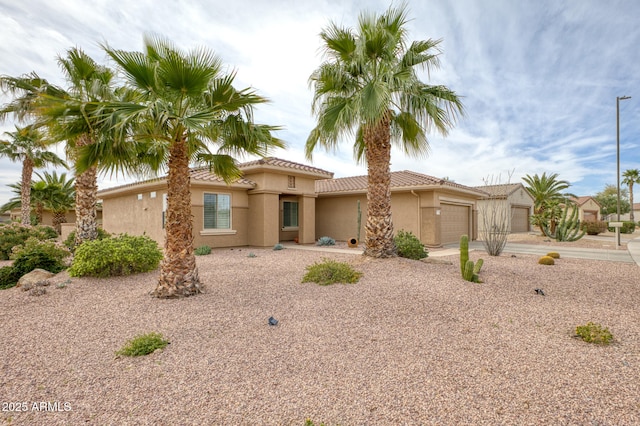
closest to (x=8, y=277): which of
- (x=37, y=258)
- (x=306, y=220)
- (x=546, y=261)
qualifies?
(x=37, y=258)

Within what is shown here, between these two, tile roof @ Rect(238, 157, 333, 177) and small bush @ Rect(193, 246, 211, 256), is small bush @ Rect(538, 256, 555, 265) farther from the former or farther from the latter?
small bush @ Rect(193, 246, 211, 256)

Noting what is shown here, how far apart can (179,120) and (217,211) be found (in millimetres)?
10416

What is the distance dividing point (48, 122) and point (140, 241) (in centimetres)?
410

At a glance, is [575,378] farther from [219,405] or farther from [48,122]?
[48,122]

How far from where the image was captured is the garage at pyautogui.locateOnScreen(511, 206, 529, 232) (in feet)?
95.3

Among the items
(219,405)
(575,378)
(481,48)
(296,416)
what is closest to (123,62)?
(219,405)

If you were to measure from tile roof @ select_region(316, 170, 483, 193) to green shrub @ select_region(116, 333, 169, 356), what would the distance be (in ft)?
46.6

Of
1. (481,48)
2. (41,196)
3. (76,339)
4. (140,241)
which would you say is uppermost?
(481,48)

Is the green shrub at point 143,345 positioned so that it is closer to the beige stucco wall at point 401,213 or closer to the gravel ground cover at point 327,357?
the gravel ground cover at point 327,357

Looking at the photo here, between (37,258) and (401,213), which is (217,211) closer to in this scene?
(37,258)

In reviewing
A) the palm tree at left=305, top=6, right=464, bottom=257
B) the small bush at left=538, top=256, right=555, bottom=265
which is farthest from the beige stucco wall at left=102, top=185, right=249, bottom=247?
the small bush at left=538, top=256, right=555, bottom=265

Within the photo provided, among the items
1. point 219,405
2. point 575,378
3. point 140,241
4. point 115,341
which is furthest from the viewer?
point 140,241

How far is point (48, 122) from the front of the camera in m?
6.33

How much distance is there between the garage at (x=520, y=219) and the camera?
29062 mm
